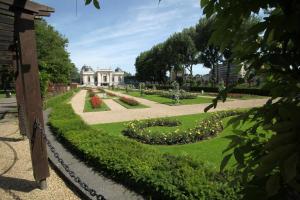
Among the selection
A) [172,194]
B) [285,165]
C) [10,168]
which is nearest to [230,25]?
[285,165]

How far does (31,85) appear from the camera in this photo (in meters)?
5.92

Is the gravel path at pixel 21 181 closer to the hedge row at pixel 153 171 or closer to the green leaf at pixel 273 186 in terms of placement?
the hedge row at pixel 153 171

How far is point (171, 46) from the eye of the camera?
6588cm

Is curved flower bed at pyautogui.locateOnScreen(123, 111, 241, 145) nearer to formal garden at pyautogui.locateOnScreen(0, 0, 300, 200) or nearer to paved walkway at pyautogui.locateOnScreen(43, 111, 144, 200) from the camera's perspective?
formal garden at pyautogui.locateOnScreen(0, 0, 300, 200)

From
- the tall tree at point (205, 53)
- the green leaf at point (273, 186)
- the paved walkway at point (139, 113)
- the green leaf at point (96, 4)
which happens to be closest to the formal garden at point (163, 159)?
the green leaf at point (273, 186)

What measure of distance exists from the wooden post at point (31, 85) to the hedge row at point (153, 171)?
1.37m

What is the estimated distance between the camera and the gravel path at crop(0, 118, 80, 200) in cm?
580

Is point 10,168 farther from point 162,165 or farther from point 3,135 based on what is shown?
point 3,135

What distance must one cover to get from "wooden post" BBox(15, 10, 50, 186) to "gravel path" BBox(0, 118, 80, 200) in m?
0.32

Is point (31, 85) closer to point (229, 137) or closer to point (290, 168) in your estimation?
point (229, 137)

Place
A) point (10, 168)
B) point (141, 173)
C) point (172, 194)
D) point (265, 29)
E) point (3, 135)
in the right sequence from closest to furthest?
point (265, 29)
point (172, 194)
point (141, 173)
point (10, 168)
point (3, 135)

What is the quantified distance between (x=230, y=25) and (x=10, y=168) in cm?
764

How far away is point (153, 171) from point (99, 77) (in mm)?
151027

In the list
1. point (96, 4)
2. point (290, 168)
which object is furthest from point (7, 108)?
point (290, 168)
